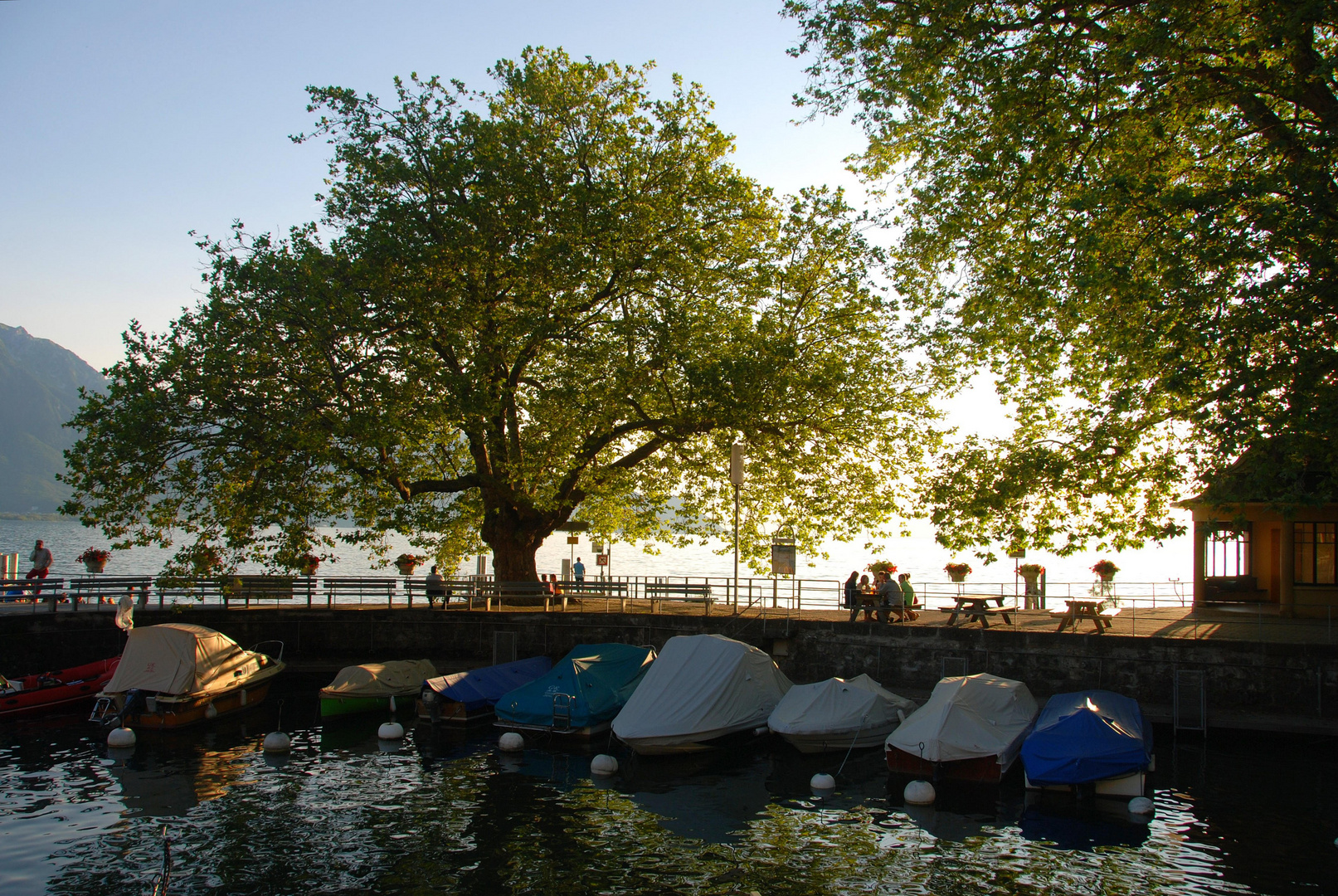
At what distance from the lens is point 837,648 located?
84.4 feet

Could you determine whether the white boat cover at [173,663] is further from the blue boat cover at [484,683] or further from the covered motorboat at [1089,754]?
the covered motorboat at [1089,754]

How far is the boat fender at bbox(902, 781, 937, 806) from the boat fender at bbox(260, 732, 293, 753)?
1396 cm

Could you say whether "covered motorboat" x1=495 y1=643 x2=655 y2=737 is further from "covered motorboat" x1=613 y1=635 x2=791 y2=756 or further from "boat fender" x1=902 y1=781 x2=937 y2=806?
"boat fender" x1=902 y1=781 x2=937 y2=806

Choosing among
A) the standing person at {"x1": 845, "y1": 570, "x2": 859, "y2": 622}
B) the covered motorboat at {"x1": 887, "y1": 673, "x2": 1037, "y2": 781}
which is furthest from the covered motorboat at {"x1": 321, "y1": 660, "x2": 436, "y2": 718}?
the covered motorboat at {"x1": 887, "y1": 673, "x2": 1037, "y2": 781}

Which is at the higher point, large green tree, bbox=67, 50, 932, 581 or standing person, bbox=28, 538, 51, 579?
large green tree, bbox=67, 50, 932, 581

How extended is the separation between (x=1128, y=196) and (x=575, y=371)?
1594 cm

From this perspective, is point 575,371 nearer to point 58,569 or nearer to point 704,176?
point 704,176

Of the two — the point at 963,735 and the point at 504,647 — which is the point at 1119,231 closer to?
the point at 963,735

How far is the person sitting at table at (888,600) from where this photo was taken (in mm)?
26250

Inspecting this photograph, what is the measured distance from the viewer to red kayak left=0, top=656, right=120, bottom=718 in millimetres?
23672

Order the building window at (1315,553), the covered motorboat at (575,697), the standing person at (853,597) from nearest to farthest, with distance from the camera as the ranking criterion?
the covered motorboat at (575,697), the standing person at (853,597), the building window at (1315,553)

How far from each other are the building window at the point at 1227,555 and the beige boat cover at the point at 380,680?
1045 inches

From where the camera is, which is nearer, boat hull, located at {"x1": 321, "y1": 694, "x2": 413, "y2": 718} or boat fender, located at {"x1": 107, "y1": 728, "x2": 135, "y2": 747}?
boat fender, located at {"x1": 107, "y1": 728, "x2": 135, "y2": 747}

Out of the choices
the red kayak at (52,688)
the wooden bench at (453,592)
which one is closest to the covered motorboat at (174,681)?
the red kayak at (52,688)
